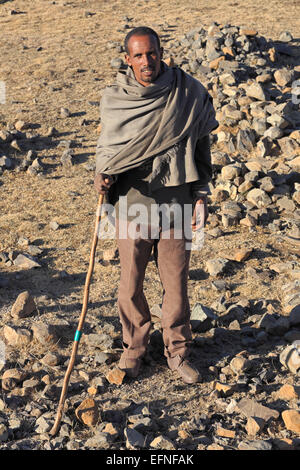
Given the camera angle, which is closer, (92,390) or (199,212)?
(199,212)

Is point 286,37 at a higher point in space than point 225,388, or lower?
higher

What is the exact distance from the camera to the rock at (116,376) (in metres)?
3.62

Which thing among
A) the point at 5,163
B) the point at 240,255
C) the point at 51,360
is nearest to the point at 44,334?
the point at 51,360

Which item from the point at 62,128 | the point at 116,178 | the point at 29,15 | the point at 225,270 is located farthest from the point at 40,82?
the point at 116,178

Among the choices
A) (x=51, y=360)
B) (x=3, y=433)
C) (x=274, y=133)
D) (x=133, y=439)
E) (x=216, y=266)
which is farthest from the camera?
(x=274, y=133)

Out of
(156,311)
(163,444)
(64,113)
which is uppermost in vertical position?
(64,113)

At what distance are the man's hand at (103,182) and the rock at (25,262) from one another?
87.5 inches

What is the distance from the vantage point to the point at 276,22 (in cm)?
1272

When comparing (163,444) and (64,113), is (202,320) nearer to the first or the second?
(163,444)

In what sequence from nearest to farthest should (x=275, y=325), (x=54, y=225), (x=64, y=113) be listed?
(x=275, y=325), (x=54, y=225), (x=64, y=113)

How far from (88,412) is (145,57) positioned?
1832 mm

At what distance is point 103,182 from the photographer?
315 cm

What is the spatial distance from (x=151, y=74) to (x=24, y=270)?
2.67 metres

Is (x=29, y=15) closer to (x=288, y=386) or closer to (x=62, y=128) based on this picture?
(x=62, y=128)
